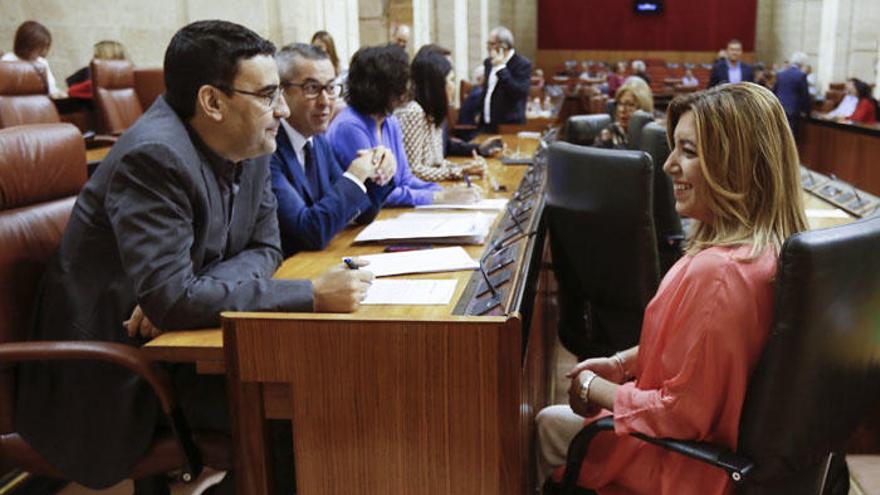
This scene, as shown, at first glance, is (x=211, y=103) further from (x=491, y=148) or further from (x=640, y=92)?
(x=640, y=92)

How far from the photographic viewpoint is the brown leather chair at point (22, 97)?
5.00 meters

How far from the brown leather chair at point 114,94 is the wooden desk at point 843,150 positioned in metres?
5.85

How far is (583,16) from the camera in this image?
70.8 ft

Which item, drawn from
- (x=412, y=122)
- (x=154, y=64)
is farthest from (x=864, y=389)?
(x=154, y=64)

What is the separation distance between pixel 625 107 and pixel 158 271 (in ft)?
12.9

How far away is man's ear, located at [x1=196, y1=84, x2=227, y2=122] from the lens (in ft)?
6.05

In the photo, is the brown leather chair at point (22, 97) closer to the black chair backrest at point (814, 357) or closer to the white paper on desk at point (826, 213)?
the white paper on desk at point (826, 213)

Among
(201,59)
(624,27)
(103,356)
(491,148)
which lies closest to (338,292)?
(103,356)

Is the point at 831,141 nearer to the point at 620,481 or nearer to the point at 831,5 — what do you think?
the point at 831,5

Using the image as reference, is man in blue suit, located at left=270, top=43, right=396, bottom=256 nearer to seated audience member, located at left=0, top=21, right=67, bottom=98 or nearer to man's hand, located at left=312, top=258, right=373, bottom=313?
man's hand, located at left=312, top=258, right=373, bottom=313

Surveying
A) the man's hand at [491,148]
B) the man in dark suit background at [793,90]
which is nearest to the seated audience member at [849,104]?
the man in dark suit background at [793,90]

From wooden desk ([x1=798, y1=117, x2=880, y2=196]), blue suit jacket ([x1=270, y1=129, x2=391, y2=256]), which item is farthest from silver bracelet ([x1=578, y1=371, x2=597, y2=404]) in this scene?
wooden desk ([x1=798, y1=117, x2=880, y2=196])

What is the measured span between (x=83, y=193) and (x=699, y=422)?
1309mm

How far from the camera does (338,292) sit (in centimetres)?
169
